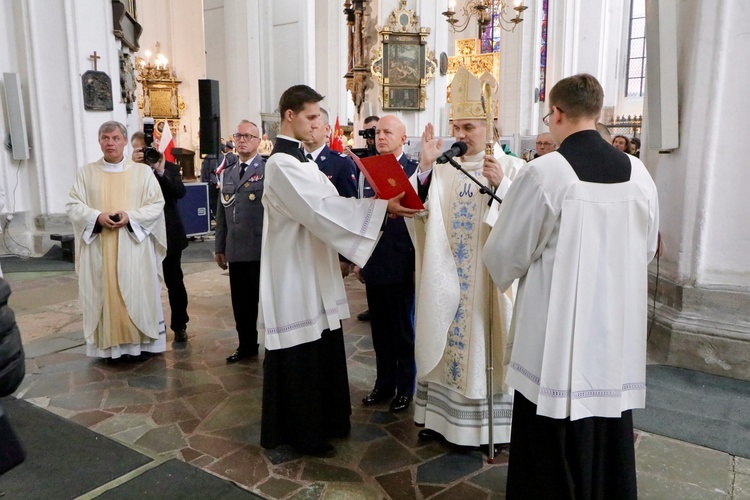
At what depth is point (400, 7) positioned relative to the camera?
33.7 feet

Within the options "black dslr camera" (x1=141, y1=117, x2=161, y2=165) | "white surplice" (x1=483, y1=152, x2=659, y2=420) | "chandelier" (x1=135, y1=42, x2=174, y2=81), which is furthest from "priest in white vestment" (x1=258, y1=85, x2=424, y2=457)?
"chandelier" (x1=135, y1=42, x2=174, y2=81)

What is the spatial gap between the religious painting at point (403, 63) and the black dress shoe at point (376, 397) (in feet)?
24.7

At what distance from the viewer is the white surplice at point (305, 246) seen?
2.96m

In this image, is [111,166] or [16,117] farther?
[16,117]

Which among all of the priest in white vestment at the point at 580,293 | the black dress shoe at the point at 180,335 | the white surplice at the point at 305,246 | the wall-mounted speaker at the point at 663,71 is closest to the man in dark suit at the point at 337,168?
the white surplice at the point at 305,246

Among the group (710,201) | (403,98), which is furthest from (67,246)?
(710,201)

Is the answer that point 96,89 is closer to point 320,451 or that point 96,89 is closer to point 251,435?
point 251,435

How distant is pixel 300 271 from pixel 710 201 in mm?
3309

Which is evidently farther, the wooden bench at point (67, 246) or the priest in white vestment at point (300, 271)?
the wooden bench at point (67, 246)

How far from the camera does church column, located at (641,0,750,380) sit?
14.0 feet

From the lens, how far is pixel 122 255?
4680 mm

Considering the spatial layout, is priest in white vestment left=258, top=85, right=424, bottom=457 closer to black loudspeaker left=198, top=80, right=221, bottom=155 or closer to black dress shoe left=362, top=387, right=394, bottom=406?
black dress shoe left=362, top=387, right=394, bottom=406

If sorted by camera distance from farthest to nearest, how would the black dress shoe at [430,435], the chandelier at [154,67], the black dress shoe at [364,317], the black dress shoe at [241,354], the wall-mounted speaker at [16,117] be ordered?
1. the chandelier at [154,67]
2. the wall-mounted speaker at [16,117]
3. the black dress shoe at [364,317]
4. the black dress shoe at [241,354]
5. the black dress shoe at [430,435]

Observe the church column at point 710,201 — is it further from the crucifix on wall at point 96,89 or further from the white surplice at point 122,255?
the crucifix on wall at point 96,89
